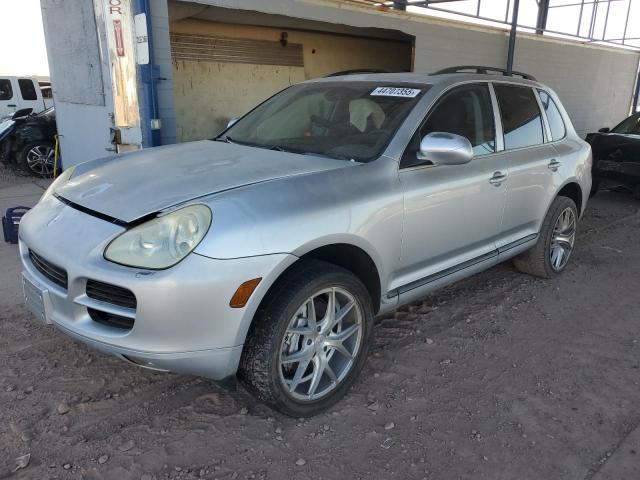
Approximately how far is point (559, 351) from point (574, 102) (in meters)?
13.1

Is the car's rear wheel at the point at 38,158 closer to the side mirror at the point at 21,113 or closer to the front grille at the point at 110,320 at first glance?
the side mirror at the point at 21,113

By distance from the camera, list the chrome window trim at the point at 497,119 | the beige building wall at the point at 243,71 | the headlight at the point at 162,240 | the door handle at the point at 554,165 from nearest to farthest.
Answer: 1. the headlight at the point at 162,240
2. the chrome window trim at the point at 497,119
3. the door handle at the point at 554,165
4. the beige building wall at the point at 243,71

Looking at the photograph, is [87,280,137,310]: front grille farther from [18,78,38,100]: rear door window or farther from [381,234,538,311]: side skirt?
[18,78,38,100]: rear door window

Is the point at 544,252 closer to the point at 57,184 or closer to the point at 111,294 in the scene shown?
the point at 111,294

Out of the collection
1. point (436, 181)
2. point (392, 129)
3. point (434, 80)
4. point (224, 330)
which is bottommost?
point (224, 330)

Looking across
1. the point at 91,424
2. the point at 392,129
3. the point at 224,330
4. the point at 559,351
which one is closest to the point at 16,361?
the point at 91,424

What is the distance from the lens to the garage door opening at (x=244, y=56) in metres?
10.2

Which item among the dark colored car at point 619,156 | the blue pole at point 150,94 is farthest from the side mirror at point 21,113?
the dark colored car at point 619,156

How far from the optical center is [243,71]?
447 inches

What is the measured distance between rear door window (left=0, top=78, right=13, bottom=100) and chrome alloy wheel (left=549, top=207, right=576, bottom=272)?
12.9m

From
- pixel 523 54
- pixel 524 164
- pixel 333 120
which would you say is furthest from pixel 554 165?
pixel 523 54

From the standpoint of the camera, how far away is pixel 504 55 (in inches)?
462

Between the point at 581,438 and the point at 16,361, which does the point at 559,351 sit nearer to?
the point at 581,438

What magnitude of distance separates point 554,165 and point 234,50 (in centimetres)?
826
